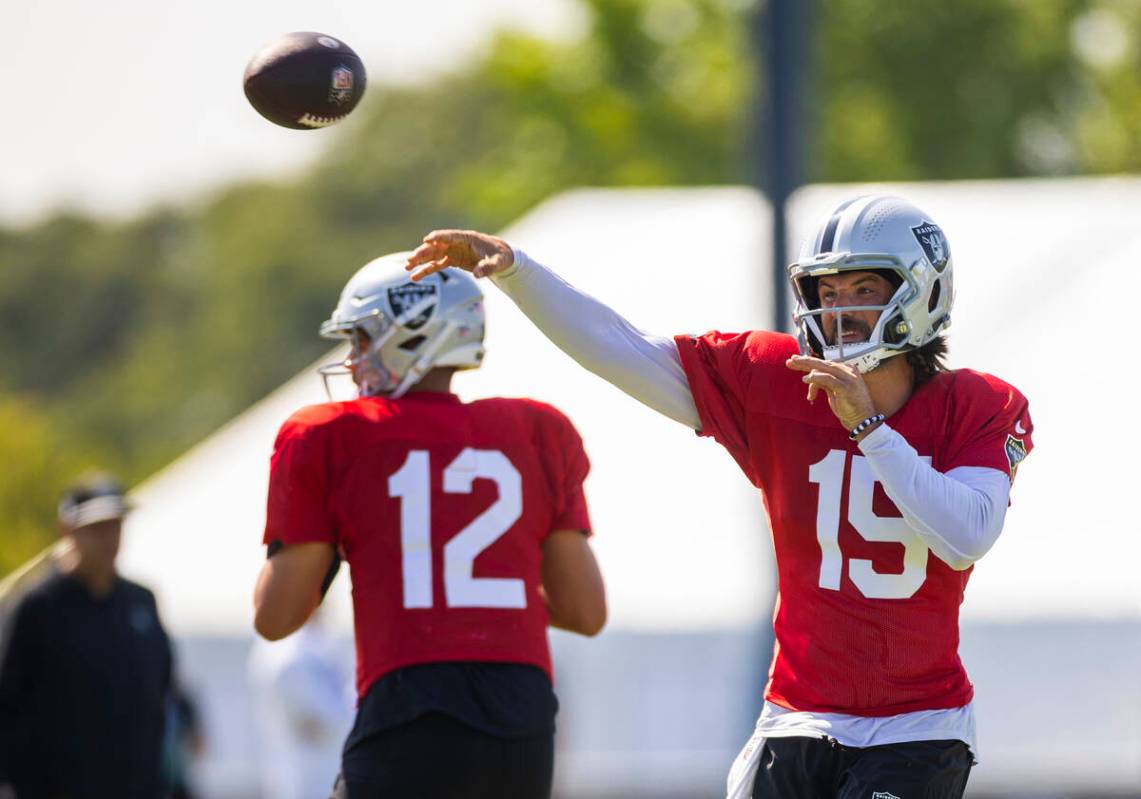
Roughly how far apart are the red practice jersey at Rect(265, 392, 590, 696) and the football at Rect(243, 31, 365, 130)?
0.76 metres

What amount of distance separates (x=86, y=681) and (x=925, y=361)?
3.90m

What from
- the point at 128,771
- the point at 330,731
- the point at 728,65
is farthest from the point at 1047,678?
the point at 728,65

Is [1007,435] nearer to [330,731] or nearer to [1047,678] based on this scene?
[330,731]

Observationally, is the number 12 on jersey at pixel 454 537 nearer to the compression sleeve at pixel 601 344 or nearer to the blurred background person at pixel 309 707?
the compression sleeve at pixel 601 344

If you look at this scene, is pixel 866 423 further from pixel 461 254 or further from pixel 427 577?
pixel 427 577

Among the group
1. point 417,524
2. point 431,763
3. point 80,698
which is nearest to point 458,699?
point 431,763

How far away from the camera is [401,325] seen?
4672 millimetres

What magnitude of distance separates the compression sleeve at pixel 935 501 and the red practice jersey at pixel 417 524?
1023 millimetres

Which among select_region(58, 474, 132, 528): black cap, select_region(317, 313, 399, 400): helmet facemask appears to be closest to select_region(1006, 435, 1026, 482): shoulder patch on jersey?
select_region(317, 313, 399, 400): helmet facemask

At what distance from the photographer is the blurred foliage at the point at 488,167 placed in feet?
95.4

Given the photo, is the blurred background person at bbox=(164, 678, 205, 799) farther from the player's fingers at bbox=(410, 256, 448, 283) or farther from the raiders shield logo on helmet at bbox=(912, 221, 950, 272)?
the raiders shield logo on helmet at bbox=(912, 221, 950, 272)

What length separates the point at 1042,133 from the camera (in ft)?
102

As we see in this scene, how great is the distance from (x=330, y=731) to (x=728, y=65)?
2137 cm

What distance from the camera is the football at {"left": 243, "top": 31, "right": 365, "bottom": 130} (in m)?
4.67
